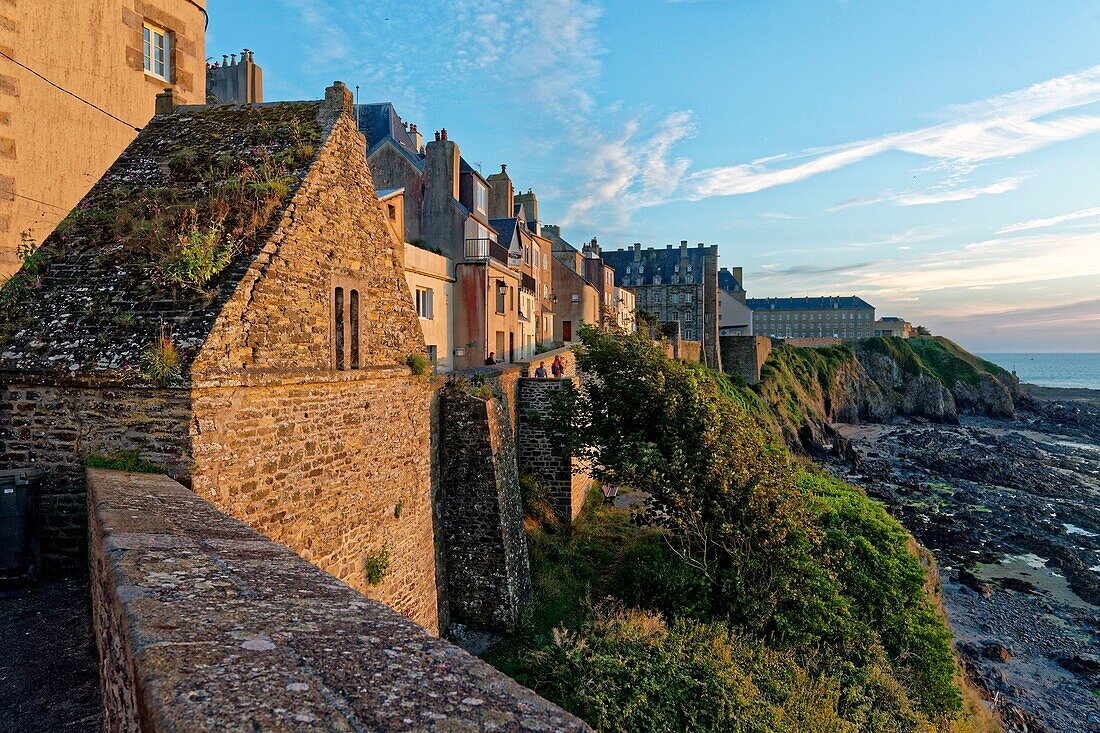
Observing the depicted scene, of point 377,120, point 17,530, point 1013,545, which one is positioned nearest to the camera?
point 17,530

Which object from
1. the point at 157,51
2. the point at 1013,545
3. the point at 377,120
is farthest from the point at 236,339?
the point at 1013,545

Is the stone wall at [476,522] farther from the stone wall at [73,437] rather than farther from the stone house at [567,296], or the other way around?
the stone house at [567,296]

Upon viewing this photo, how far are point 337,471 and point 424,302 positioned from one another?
13.3 metres

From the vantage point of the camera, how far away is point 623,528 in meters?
20.8

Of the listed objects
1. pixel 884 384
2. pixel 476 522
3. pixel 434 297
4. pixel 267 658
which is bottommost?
pixel 476 522

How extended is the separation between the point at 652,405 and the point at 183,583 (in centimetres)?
1279

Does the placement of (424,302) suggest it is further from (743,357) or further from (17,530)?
(743,357)

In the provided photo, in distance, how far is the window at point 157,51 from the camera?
11.9m

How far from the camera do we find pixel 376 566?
9711 millimetres

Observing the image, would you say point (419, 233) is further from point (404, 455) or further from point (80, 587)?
point (80, 587)

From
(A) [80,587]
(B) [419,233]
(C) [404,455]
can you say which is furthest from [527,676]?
(B) [419,233]

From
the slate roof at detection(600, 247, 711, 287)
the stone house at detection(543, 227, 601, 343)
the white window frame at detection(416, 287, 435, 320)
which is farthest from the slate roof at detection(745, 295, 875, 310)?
the white window frame at detection(416, 287, 435, 320)

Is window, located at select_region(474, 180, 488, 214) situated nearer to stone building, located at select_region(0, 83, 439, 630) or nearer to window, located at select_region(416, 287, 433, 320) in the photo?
window, located at select_region(416, 287, 433, 320)

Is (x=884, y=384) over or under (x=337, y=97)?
under
